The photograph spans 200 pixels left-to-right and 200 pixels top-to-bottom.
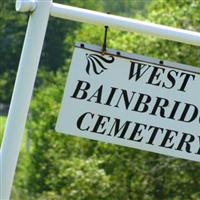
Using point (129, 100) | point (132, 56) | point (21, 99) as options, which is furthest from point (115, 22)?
point (21, 99)

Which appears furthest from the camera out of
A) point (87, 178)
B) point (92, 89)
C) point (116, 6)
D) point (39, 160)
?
point (116, 6)

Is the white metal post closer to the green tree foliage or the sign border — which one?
the sign border

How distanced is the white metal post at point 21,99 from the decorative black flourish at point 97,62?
0.19m

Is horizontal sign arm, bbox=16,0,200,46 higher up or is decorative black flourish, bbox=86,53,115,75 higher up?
horizontal sign arm, bbox=16,0,200,46

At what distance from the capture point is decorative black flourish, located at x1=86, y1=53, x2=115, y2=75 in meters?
3.18

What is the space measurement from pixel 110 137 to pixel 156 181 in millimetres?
8626

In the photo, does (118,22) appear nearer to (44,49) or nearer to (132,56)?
(132,56)

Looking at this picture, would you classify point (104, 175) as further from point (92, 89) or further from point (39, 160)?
point (39, 160)

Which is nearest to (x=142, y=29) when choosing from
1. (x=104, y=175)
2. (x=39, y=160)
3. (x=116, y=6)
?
(x=104, y=175)

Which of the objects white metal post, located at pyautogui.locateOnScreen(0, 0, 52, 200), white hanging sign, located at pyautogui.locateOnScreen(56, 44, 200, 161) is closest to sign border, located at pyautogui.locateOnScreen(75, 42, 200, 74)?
white hanging sign, located at pyautogui.locateOnScreen(56, 44, 200, 161)

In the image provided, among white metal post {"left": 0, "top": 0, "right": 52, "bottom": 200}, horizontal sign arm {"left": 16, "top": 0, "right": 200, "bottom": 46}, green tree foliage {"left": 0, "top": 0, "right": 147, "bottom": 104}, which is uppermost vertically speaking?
green tree foliage {"left": 0, "top": 0, "right": 147, "bottom": 104}

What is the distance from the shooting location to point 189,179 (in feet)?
36.9

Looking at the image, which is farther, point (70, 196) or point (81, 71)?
point (70, 196)

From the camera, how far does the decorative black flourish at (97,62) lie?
10.4 feet
